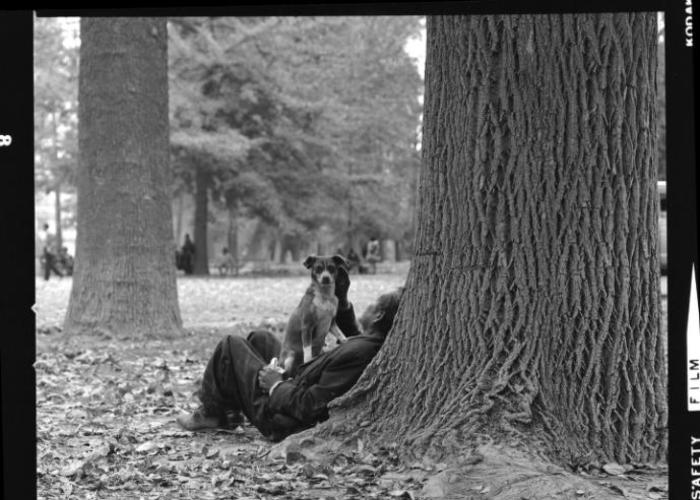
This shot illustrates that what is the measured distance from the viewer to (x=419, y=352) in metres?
4.59

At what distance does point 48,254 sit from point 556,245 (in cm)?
1823

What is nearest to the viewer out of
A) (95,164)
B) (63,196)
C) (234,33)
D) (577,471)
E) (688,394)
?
(688,394)

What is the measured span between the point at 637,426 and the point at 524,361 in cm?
64

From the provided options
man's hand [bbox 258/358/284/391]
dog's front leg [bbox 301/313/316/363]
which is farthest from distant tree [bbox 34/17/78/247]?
man's hand [bbox 258/358/284/391]

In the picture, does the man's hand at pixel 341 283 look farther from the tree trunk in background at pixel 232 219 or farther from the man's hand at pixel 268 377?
the tree trunk in background at pixel 232 219

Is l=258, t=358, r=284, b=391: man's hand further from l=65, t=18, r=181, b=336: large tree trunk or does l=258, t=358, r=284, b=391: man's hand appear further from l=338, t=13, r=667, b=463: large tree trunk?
l=65, t=18, r=181, b=336: large tree trunk

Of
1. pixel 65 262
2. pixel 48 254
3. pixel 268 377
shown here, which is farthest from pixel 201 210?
pixel 268 377

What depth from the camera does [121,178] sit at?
31.5ft

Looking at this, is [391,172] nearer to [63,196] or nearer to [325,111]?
[325,111]

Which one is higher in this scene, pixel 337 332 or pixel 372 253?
pixel 372 253

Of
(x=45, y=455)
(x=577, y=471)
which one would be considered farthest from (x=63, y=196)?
(x=577, y=471)

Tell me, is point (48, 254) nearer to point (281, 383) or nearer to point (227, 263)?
point (227, 263)

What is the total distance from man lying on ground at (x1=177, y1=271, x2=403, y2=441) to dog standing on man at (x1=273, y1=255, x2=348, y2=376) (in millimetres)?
225

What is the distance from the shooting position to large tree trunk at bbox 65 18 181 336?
31.2 ft
